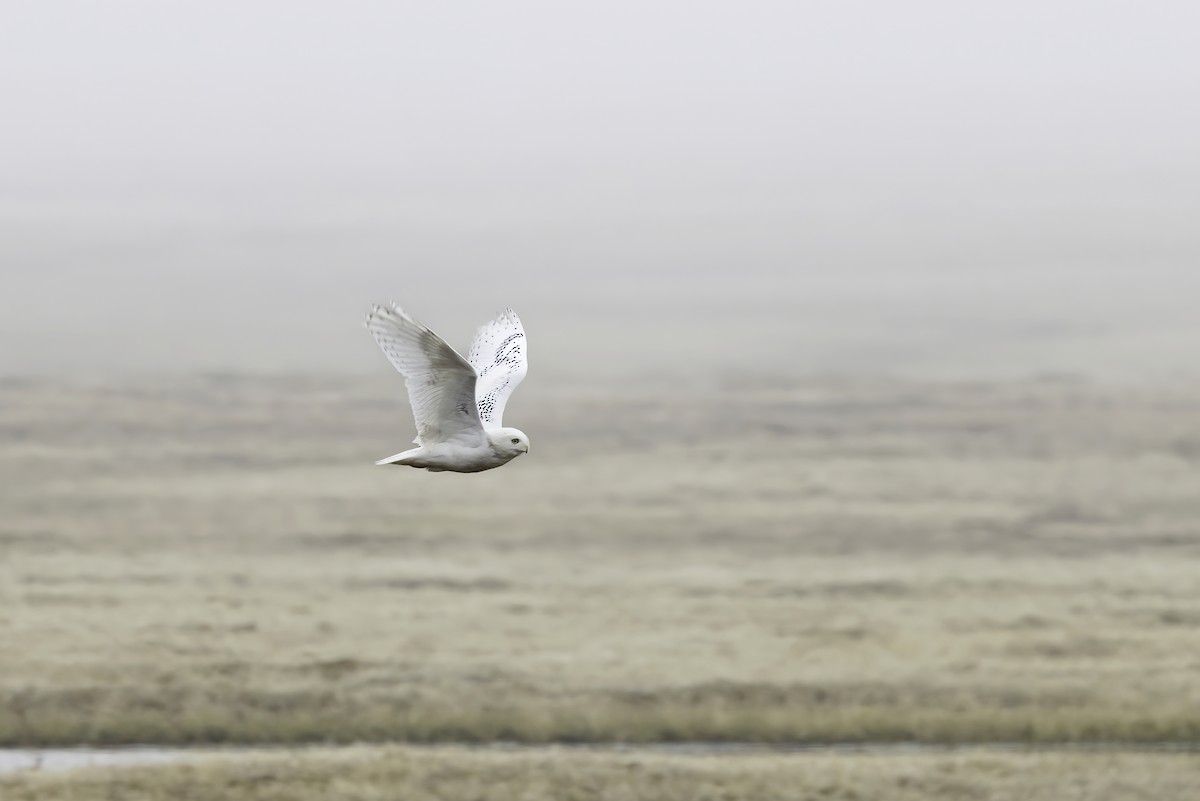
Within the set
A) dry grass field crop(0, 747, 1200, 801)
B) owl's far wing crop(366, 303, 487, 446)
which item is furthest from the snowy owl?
dry grass field crop(0, 747, 1200, 801)

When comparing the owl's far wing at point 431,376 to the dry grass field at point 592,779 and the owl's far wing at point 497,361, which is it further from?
the dry grass field at point 592,779

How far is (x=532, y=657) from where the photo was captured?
31.7 metres

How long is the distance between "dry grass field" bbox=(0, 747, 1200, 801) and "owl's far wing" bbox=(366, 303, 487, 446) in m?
11.2

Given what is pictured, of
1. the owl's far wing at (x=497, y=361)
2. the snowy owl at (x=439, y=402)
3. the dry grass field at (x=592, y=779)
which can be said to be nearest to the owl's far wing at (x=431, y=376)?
the snowy owl at (x=439, y=402)

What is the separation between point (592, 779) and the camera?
2306cm

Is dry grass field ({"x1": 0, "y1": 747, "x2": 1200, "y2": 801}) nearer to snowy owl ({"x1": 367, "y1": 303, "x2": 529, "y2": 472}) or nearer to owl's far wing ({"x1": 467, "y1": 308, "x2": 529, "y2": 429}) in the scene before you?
owl's far wing ({"x1": 467, "y1": 308, "x2": 529, "y2": 429})

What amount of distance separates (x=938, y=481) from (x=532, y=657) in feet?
104

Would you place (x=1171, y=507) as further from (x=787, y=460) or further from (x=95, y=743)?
(x=95, y=743)

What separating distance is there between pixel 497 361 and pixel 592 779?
9614 mm

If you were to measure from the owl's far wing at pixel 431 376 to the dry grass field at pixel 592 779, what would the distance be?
Result: 11.2 metres

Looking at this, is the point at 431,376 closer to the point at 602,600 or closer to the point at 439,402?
the point at 439,402

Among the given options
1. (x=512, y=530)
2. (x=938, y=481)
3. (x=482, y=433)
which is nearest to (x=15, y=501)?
(x=512, y=530)

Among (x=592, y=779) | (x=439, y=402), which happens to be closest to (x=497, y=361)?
(x=439, y=402)

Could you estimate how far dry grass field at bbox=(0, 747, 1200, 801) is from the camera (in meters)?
22.9
